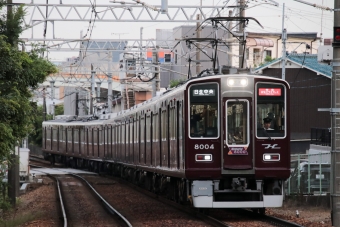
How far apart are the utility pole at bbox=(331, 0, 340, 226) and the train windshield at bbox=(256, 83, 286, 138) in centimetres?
261

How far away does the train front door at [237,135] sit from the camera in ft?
50.9

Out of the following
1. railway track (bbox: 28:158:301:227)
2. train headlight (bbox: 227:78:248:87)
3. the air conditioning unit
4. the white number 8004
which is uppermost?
the air conditioning unit

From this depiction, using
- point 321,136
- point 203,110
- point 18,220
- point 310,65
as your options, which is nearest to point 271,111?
point 203,110

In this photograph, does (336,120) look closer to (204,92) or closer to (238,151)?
(238,151)

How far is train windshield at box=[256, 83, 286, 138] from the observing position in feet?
51.5

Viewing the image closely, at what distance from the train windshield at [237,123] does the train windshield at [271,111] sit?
0.27m

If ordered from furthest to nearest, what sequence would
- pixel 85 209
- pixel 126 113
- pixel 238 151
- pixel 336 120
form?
pixel 126 113 → pixel 85 209 → pixel 238 151 → pixel 336 120

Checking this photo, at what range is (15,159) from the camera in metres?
19.2

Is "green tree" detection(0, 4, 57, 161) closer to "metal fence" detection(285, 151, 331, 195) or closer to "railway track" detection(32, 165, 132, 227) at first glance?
"railway track" detection(32, 165, 132, 227)

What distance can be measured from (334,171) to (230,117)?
295 cm

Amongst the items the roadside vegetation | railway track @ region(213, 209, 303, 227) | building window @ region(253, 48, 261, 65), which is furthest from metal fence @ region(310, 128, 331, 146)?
the roadside vegetation

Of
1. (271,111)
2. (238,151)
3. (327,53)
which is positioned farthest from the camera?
(271,111)

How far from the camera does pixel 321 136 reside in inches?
1390

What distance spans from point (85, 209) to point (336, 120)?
8514 millimetres
